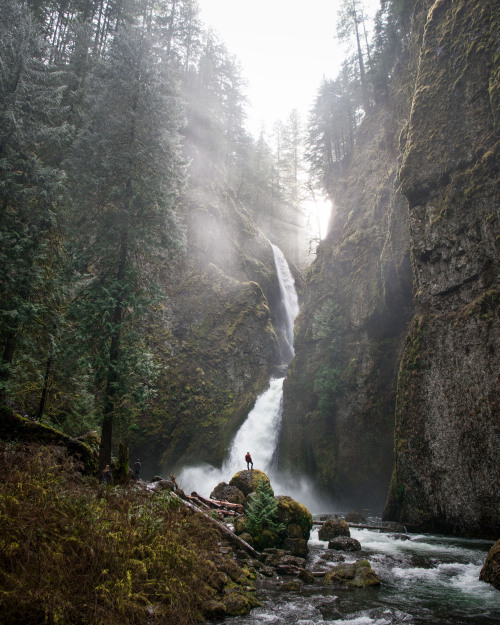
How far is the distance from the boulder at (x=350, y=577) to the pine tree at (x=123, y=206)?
7.13 metres

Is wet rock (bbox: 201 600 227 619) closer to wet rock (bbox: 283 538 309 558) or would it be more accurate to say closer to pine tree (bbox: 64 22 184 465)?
wet rock (bbox: 283 538 309 558)

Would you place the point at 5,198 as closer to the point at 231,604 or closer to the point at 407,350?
the point at 231,604

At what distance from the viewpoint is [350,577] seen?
8.22 meters

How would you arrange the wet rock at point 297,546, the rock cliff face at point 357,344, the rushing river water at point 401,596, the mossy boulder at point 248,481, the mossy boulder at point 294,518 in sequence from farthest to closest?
the rock cliff face at point 357,344
the mossy boulder at point 248,481
the mossy boulder at point 294,518
the wet rock at point 297,546
the rushing river water at point 401,596

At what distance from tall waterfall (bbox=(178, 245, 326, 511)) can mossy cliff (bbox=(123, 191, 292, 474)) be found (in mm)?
722

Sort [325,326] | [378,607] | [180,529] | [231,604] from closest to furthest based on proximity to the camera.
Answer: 1. [231,604]
2. [378,607]
3. [180,529]
4. [325,326]

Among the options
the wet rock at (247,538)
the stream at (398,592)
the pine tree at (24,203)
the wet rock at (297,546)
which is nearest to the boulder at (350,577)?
the stream at (398,592)

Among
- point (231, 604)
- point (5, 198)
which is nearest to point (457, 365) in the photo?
point (231, 604)

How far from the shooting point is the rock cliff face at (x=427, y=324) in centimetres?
1223

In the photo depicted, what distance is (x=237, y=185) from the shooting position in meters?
53.4

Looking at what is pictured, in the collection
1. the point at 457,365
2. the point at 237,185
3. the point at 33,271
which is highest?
Result: the point at 237,185

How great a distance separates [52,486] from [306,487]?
61.4 ft

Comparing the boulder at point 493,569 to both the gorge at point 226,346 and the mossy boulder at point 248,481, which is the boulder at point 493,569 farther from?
the mossy boulder at point 248,481

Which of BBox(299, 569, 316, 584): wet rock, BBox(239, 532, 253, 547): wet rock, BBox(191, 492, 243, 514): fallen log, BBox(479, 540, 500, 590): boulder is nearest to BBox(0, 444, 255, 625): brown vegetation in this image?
BBox(299, 569, 316, 584): wet rock
